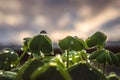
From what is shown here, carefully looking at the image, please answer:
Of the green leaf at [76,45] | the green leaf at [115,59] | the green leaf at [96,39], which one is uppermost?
the green leaf at [96,39]

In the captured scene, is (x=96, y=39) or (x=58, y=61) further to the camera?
(x=96, y=39)

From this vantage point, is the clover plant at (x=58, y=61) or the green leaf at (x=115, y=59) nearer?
the clover plant at (x=58, y=61)

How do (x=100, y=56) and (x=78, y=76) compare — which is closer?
(x=78, y=76)

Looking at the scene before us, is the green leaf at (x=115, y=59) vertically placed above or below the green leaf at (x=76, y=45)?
below

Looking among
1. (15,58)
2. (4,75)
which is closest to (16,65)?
(15,58)

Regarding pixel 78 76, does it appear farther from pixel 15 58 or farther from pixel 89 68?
pixel 15 58

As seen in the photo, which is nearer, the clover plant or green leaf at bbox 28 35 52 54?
the clover plant
